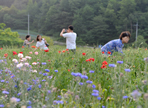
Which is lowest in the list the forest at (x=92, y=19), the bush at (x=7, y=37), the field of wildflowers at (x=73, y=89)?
the field of wildflowers at (x=73, y=89)

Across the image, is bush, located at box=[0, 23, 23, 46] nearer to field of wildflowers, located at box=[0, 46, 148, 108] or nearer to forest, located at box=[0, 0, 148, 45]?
forest, located at box=[0, 0, 148, 45]

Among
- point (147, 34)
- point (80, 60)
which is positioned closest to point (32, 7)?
point (147, 34)

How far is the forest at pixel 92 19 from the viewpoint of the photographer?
49.2m

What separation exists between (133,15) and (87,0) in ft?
57.3

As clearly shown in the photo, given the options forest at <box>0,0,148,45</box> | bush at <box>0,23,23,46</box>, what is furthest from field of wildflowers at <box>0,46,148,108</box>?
forest at <box>0,0,148,45</box>

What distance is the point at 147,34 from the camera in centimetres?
4619

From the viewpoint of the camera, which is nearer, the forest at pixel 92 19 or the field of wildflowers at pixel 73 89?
the field of wildflowers at pixel 73 89

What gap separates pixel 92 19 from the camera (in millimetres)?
50844

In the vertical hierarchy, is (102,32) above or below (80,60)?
above

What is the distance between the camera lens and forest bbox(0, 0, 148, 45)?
49156 millimetres

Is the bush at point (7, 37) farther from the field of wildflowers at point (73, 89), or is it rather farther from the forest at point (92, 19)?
the field of wildflowers at point (73, 89)

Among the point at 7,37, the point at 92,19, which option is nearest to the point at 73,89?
the point at 7,37

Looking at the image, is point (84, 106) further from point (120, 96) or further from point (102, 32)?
point (102, 32)

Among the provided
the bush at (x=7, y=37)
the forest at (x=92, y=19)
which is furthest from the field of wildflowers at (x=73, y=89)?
the forest at (x=92, y=19)
